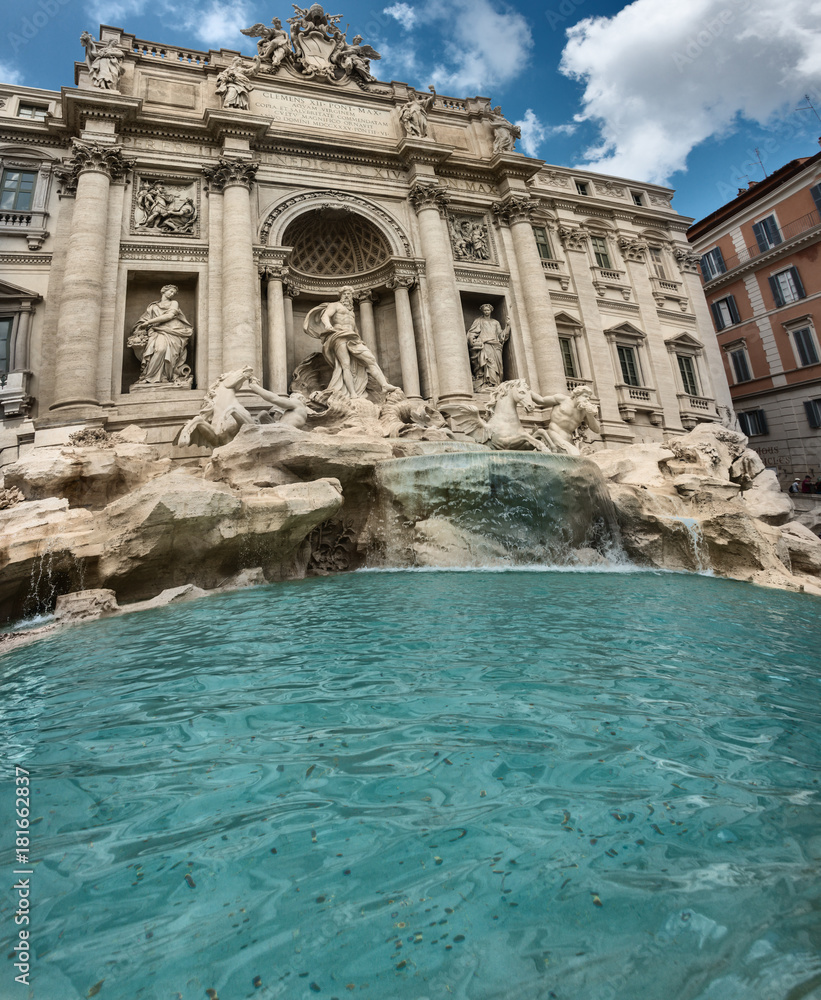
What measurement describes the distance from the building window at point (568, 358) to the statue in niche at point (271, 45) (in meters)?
12.8

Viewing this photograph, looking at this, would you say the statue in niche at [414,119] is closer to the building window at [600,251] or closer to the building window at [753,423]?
the building window at [600,251]

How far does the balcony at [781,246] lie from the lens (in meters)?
22.6

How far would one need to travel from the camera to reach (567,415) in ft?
38.7

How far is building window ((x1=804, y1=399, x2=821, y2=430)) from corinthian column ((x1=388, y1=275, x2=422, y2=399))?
1697 cm

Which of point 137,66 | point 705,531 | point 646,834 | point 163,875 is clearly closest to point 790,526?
point 705,531

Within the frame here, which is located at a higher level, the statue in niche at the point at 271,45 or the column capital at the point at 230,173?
the statue in niche at the point at 271,45

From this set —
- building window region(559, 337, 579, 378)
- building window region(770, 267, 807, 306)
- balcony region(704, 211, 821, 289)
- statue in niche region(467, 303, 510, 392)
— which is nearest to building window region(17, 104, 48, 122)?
statue in niche region(467, 303, 510, 392)

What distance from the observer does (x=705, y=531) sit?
8.73 metres

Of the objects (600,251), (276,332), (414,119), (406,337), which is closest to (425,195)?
(414,119)

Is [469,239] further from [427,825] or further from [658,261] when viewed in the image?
[427,825]

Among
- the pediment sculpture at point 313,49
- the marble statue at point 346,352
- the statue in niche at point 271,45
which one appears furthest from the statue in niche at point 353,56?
the marble statue at point 346,352

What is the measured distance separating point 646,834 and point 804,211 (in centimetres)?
2924

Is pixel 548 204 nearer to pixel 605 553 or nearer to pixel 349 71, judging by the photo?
pixel 349 71

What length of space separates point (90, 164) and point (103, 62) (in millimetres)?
3214
